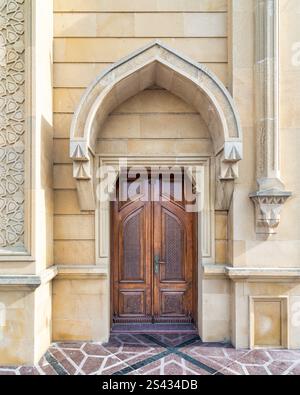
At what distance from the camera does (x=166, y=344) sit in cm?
382

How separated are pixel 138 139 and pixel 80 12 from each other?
6.69 feet

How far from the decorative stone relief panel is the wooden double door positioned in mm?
1550

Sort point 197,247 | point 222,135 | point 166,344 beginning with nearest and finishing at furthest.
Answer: point 222,135
point 166,344
point 197,247

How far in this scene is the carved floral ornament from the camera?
3.43 metres

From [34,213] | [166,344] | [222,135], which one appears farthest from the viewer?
[166,344]

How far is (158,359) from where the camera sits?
3.41 meters

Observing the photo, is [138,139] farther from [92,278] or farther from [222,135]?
[92,278]

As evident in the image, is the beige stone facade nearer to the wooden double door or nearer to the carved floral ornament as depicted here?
the carved floral ornament

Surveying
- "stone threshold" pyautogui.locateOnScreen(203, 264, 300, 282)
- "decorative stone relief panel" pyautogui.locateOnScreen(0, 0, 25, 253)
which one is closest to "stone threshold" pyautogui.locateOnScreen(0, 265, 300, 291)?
"stone threshold" pyautogui.locateOnScreen(203, 264, 300, 282)

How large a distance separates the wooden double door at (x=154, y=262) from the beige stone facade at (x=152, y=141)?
43cm

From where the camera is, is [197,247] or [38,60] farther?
[197,247]

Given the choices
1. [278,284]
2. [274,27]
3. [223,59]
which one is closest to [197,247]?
[278,284]

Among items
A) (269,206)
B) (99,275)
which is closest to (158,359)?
(99,275)

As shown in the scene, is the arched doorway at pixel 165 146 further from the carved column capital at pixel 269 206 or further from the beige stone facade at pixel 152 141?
the carved column capital at pixel 269 206
